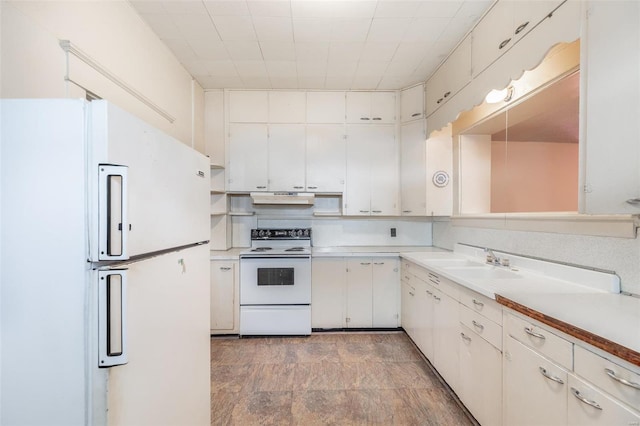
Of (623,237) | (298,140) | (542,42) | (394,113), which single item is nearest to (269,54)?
(298,140)

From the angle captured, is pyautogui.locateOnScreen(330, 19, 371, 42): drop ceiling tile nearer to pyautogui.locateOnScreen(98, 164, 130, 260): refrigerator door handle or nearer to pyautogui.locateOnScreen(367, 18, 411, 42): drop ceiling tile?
pyautogui.locateOnScreen(367, 18, 411, 42): drop ceiling tile

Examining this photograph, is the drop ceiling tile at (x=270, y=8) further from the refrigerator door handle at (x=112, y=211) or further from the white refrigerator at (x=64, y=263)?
the refrigerator door handle at (x=112, y=211)

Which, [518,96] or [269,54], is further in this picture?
[269,54]

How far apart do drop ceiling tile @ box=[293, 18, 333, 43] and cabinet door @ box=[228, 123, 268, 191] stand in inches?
47.5

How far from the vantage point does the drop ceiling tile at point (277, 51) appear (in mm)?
2365

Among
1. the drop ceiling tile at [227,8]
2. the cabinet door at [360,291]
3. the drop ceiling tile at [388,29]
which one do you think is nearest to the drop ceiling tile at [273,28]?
the drop ceiling tile at [227,8]

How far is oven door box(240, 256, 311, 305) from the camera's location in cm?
298

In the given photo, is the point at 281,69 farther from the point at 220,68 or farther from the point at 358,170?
the point at 358,170

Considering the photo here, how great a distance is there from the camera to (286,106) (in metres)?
3.24

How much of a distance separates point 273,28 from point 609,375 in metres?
2.72

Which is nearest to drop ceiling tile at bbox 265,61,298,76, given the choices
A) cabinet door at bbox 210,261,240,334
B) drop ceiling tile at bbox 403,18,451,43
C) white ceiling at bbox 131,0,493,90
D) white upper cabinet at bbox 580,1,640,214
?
white ceiling at bbox 131,0,493,90

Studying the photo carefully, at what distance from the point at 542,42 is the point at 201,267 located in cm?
220

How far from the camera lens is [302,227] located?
11.7 ft

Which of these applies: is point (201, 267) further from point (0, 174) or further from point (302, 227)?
point (302, 227)
